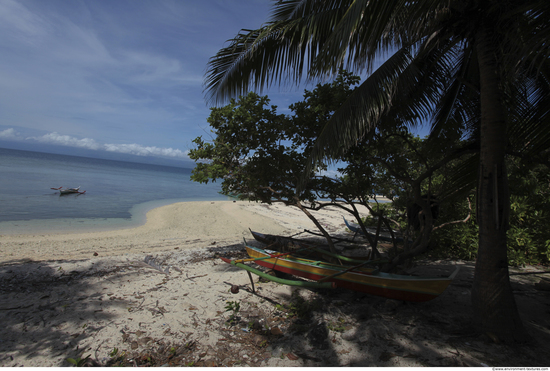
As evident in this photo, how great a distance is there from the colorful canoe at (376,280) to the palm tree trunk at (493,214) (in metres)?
0.47

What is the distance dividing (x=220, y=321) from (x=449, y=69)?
5632 mm

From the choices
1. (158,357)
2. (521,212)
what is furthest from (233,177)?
(521,212)

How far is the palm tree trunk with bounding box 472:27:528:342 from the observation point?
2.97 metres

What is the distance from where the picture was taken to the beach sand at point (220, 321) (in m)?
3.11

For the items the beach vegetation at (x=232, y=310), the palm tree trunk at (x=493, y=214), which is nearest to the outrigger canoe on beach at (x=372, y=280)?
the palm tree trunk at (x=493, y=214)

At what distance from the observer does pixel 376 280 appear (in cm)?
404

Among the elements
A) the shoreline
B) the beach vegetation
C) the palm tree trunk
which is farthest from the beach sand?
the shoreline

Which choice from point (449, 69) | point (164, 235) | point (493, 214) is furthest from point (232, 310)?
point (164, 235)

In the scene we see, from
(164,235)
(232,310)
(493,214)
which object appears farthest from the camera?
(164,235)

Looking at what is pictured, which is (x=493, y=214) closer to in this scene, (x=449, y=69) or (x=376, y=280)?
(x=376, y=280)

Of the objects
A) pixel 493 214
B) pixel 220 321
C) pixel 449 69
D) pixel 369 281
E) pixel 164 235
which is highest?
pixel 449 69

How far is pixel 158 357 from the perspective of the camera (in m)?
3.24

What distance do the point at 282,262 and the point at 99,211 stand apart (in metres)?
16.5

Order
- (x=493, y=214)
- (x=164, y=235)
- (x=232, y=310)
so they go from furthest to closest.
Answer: (x=164, y=235)
(x=232, y=310)
(x=493, y=214)
